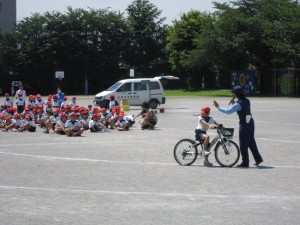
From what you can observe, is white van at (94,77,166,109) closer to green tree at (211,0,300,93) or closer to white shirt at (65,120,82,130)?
white shirt at (65,120,82,130)

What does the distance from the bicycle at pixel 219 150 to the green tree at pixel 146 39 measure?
240 ft

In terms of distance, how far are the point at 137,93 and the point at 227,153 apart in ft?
88.9

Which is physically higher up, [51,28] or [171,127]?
[51,28]

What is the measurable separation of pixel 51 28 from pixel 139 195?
2947 inches

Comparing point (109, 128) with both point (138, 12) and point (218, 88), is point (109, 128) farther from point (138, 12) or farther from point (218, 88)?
point (138, 12)

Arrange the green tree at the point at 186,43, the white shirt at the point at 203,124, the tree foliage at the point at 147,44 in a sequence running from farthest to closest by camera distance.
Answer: the green tree at the point at 186,43 < the tree foliage at the point at 147,44 < the white shirt at the point at 203,124

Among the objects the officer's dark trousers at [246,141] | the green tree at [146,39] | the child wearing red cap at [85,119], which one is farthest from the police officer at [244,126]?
the green tree at [146,39]

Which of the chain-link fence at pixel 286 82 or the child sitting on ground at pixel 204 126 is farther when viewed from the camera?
the chain-link fence at pixel 286 82

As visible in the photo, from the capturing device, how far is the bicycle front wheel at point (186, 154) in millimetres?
15242

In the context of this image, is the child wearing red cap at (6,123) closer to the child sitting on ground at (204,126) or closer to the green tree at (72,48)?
the child sitting on ground at (204,126)

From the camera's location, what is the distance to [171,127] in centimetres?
2755

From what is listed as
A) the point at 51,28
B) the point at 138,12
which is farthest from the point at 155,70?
the point at 51,28

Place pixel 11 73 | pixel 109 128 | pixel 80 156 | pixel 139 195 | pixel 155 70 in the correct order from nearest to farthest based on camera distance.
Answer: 1. pixel 139 195
2. pixel 80 156
3. pixel 109 128
4. pixel 11 73
5. pixel 155 70

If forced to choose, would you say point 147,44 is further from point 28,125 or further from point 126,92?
point 28,125
